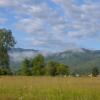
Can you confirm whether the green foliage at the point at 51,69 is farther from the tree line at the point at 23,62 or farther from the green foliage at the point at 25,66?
the green foliage at the point at 25,66

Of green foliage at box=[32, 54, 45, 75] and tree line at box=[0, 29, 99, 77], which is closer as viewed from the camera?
tree line at box=[0, 29, 99, 77]

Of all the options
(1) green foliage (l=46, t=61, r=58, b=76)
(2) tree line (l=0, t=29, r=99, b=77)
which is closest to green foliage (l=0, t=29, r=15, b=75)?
(2) tree line (l=0, t=29, r=99, b=77)

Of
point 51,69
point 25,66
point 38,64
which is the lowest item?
point 51,69

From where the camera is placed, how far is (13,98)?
1404 centimetres

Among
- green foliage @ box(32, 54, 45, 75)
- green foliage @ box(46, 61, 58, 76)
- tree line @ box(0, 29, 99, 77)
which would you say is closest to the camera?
tree line @ box(0, 29, 99, 77)

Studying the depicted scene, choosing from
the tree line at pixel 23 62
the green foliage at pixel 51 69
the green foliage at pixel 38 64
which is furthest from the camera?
the green foliage at pixel 51 69

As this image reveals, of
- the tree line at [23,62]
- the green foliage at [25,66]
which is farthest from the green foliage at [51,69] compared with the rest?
the green foliage at [25,66]

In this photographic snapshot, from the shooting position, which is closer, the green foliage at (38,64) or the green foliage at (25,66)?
the green foliage at (25,66)

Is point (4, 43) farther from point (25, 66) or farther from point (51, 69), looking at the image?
point (51, 69)

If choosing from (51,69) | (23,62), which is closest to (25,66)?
(23,62)

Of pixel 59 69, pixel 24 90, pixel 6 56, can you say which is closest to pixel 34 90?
pixel 24 90

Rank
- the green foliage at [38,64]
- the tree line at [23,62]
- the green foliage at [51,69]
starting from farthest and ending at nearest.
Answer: the green foliage at [51,69] → the green foliage at [38,64] → the tree line at [23,62]

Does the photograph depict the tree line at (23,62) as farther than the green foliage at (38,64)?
No

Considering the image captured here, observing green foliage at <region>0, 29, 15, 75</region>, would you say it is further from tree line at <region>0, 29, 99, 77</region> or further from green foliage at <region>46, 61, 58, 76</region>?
green foliage at <region>46, 61, 58, 76</region>
